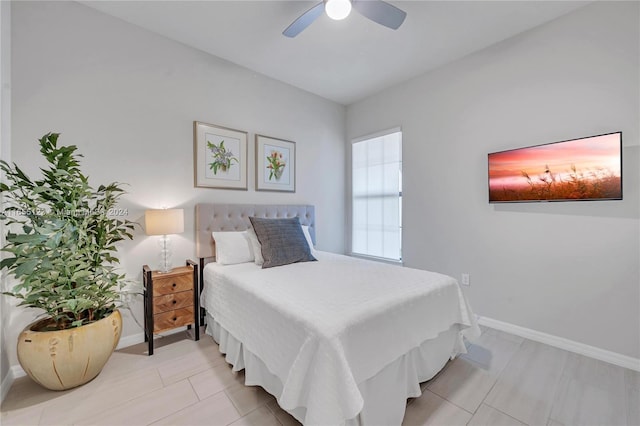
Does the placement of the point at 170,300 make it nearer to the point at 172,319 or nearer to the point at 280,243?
the point at 172,319

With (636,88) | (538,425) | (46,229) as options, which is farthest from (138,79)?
(636,88)

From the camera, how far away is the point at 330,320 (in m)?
1.29

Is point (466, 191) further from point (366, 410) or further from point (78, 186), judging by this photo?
point (78, 186)

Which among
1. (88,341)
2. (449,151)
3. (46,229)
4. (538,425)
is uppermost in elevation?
(449,151)

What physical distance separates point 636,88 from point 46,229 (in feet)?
13.8

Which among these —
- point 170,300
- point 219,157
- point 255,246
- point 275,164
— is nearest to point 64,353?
point 170,300

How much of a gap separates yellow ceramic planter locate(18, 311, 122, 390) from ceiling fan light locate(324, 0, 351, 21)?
2632 millimetres

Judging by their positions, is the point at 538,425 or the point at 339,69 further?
the point at 339,69

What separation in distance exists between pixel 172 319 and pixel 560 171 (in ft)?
11.7

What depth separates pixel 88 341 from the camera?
169 centimetres

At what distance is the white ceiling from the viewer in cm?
214

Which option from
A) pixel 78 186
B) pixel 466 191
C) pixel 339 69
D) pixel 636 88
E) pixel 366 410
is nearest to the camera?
pixel 366 410

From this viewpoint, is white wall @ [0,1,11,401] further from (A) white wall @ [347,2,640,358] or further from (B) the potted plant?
(A) white wall @ [347,2,640,358]

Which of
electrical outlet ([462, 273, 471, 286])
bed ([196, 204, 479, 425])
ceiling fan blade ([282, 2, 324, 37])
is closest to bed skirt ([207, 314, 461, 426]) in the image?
bed ([196, 204, 479, 425])
